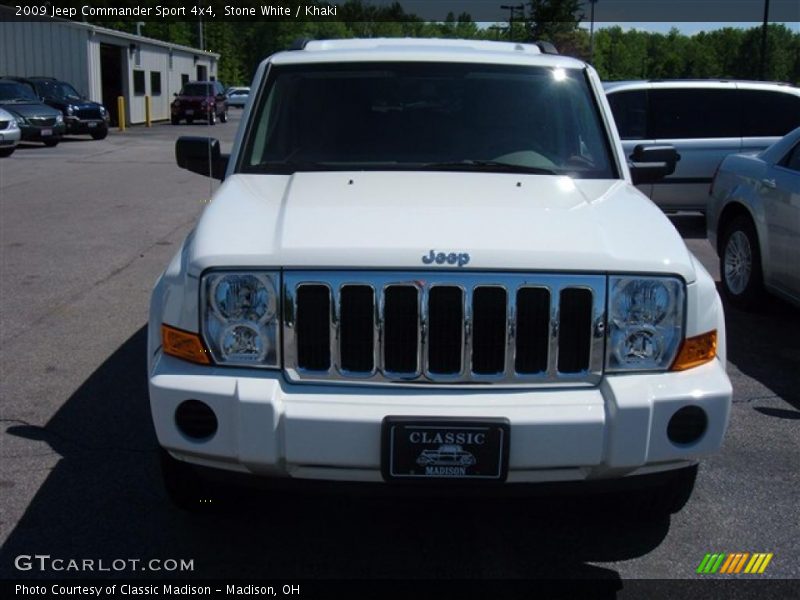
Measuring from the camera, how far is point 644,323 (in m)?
3.38

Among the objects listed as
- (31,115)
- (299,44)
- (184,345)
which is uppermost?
(299,44)

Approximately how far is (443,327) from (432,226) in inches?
15.4

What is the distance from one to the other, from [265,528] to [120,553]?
558mm

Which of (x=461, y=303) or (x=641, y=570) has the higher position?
(x=461, y=303)

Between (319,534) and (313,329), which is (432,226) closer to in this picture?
(313,329)

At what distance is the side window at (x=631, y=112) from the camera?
1178cm

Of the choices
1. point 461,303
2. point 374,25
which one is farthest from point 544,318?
point 374,25

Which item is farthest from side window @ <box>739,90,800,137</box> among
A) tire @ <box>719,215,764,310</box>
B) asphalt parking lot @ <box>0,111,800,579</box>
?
asphalt parking lot @ <box>0,111,800,579</box>

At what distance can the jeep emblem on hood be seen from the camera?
3273mm

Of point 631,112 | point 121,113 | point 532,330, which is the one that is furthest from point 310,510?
point 121,113

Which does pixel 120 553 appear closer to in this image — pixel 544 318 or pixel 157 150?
pixel 544 318

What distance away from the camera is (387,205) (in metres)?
3.76

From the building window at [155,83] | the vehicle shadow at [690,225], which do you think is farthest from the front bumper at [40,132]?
the building window at [155,83]

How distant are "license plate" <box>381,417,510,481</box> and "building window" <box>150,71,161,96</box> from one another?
43.9m
